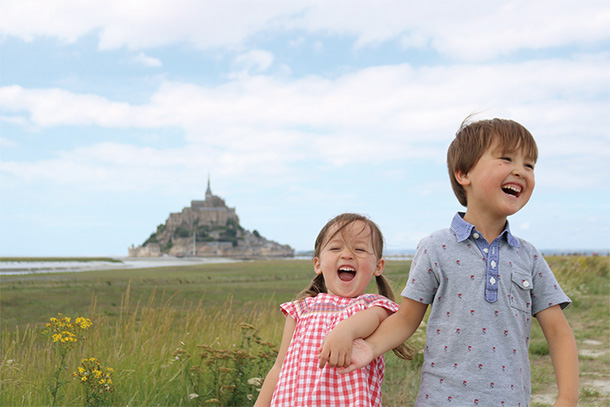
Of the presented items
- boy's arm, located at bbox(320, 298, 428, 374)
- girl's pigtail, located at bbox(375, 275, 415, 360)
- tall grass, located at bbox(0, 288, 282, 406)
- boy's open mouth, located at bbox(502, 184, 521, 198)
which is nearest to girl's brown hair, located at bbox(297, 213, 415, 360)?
girl's pigtail, located at bbox(375, 275, 415, 360)

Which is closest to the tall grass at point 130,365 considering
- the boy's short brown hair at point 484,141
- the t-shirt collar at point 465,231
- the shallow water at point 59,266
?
the t-shirt collar at point 465,231

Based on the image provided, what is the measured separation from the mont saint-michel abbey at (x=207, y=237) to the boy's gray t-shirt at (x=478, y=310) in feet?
396

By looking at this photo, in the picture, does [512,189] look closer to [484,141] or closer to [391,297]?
[484,141]

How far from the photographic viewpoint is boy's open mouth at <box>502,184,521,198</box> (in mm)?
1805

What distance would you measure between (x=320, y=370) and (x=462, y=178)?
2.79 ft

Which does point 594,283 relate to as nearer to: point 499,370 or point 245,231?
point 499,370

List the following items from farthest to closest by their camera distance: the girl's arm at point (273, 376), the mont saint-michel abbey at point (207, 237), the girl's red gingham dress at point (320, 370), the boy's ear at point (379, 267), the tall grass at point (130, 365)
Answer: the mont saint-michel abbey at point (207, 237), the tall grass at point (130, 365), the boy's ear at point (379, 267), the girl's arm at point (273, 376), the girl's red gingham dress at point (320, 370)

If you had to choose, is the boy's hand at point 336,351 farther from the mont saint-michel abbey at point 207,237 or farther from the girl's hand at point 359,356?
the mont saint-michel abbey at point 207,237

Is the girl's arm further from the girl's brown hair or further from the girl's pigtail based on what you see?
the girl's pigtail

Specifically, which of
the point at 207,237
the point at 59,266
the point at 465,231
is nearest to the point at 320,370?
the point at 465,231

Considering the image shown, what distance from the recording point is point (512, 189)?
5.95ft

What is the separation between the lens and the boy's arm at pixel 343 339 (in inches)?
68.7

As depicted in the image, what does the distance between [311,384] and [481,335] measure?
60 centimetres

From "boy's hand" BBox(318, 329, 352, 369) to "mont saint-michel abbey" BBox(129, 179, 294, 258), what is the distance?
121 m
